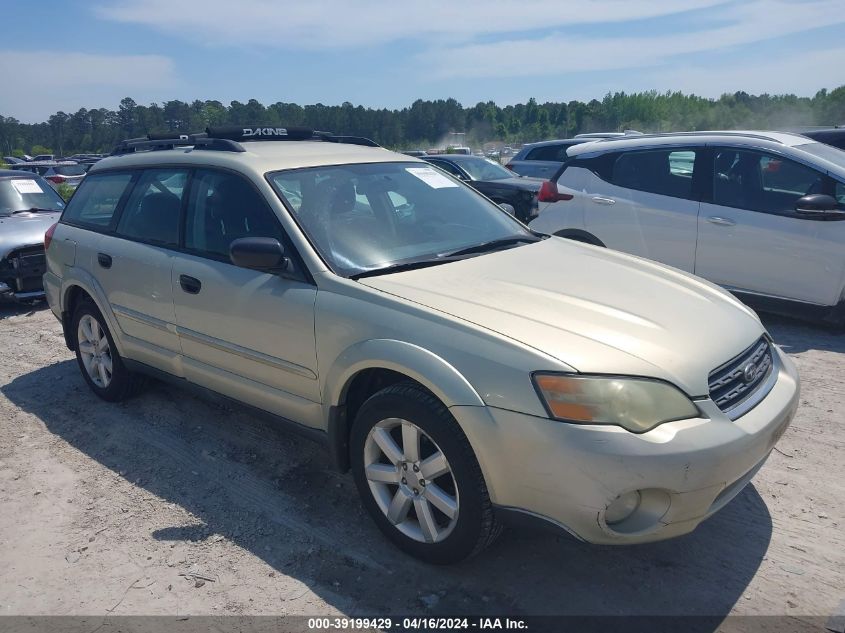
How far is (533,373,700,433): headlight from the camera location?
2.41 metres

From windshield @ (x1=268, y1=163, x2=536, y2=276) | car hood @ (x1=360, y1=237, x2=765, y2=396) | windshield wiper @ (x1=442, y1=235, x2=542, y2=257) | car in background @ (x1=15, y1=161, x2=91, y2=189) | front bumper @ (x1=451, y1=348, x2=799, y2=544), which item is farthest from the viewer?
car in background @ (x1=15, y1=161, x2=91, y2=189)

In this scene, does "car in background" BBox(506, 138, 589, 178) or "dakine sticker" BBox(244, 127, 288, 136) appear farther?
"car in background" BBox(506, 138, 589, 178)

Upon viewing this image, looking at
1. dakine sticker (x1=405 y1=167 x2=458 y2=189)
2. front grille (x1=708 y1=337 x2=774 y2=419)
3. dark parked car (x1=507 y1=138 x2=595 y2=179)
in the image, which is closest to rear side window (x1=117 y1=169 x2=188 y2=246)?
dakine sticker (x1=405 y1=167 x2=458 y2=189)

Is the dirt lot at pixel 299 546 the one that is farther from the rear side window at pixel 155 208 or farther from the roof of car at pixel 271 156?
the roof of car at pixel 271 156

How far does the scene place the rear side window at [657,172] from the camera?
628cm

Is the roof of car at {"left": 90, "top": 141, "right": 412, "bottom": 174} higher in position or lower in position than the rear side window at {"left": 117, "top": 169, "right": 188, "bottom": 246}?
higher

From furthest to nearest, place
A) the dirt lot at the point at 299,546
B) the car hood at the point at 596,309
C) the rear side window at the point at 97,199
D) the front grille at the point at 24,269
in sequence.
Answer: the front grille at the point at 24,269 → the rear side window at the point at 97,199 → the dirt lot at the point at 299,546 → the car hood at the point at 596,309

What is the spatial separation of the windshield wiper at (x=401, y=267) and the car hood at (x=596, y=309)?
0.05 m

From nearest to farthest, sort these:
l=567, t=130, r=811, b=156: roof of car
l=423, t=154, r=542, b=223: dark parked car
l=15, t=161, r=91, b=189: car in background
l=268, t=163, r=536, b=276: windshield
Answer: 1. l=268, t=163, r=536, b=276: windshield
2. l=567, t=130, r=811, b=156: roof of car
3. l=423, t=154, r=542, b=223: dark parked car
4. l=15, t=161, r=91, b=189: car in background

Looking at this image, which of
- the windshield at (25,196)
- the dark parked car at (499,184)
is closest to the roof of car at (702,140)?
the dark parked car at (499,184)

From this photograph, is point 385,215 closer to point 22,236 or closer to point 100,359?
point 100,359

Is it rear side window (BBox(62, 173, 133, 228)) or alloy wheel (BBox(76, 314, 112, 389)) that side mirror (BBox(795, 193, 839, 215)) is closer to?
rear side window (BBox(62, 173, 133, 228))

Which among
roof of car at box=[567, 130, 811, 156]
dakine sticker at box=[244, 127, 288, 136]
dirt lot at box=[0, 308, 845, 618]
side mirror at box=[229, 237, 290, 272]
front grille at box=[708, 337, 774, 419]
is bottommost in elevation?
dirt lot at box=[0, 308, 845, 618]

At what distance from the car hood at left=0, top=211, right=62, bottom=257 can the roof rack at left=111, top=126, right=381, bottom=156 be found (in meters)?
3.11
